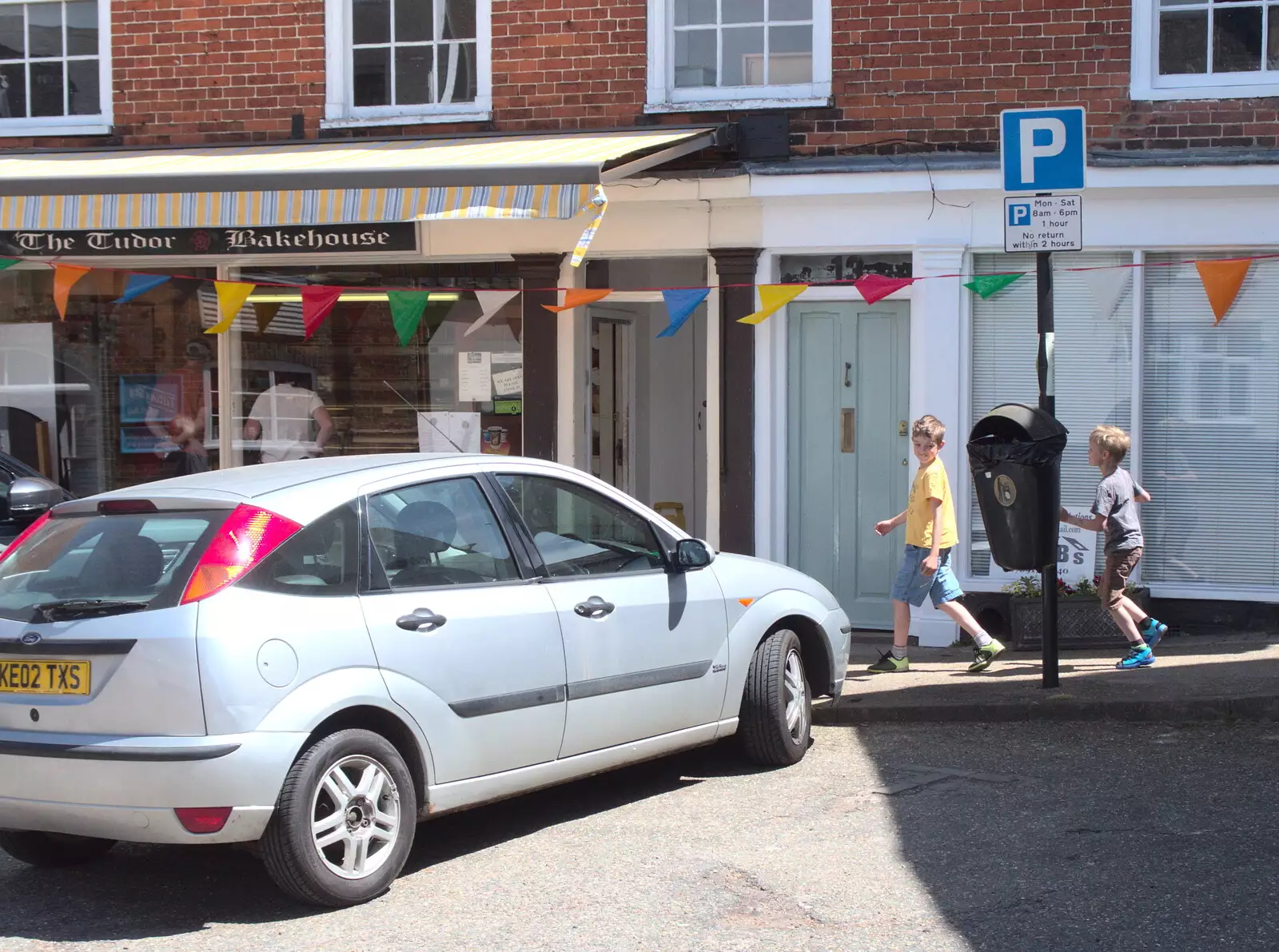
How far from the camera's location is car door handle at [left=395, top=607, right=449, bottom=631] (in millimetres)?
5180

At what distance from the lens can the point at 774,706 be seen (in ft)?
21.9

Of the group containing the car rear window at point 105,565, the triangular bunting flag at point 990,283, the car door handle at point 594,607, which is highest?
the triangular bunting flag at point 990,283

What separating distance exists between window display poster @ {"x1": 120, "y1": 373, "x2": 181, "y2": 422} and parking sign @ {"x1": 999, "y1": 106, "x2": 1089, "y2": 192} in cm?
695

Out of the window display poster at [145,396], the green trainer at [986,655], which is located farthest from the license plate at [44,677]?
the window display poster at [145,396]

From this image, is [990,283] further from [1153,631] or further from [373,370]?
[373,370]

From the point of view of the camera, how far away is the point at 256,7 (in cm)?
1117

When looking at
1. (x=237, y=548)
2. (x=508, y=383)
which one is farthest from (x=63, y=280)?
(x=237, y=548)

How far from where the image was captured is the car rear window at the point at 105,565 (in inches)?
191

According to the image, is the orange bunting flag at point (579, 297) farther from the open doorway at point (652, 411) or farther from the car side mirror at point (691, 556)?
the car side mirror at point (691, 556)

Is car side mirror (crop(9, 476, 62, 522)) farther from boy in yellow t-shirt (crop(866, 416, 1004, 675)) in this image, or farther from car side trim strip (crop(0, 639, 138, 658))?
boy in yellow t-shirt (crop(866, 416, 1004, 675))

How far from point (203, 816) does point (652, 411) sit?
802cm

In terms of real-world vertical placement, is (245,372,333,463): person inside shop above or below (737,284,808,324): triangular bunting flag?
below

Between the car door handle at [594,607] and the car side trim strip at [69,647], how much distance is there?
1.81m

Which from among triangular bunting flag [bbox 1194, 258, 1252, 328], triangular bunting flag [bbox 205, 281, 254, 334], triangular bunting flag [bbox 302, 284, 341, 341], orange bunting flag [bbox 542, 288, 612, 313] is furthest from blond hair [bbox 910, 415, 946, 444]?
triangular bunting flag [bbox 205, 281, 254, 334]
